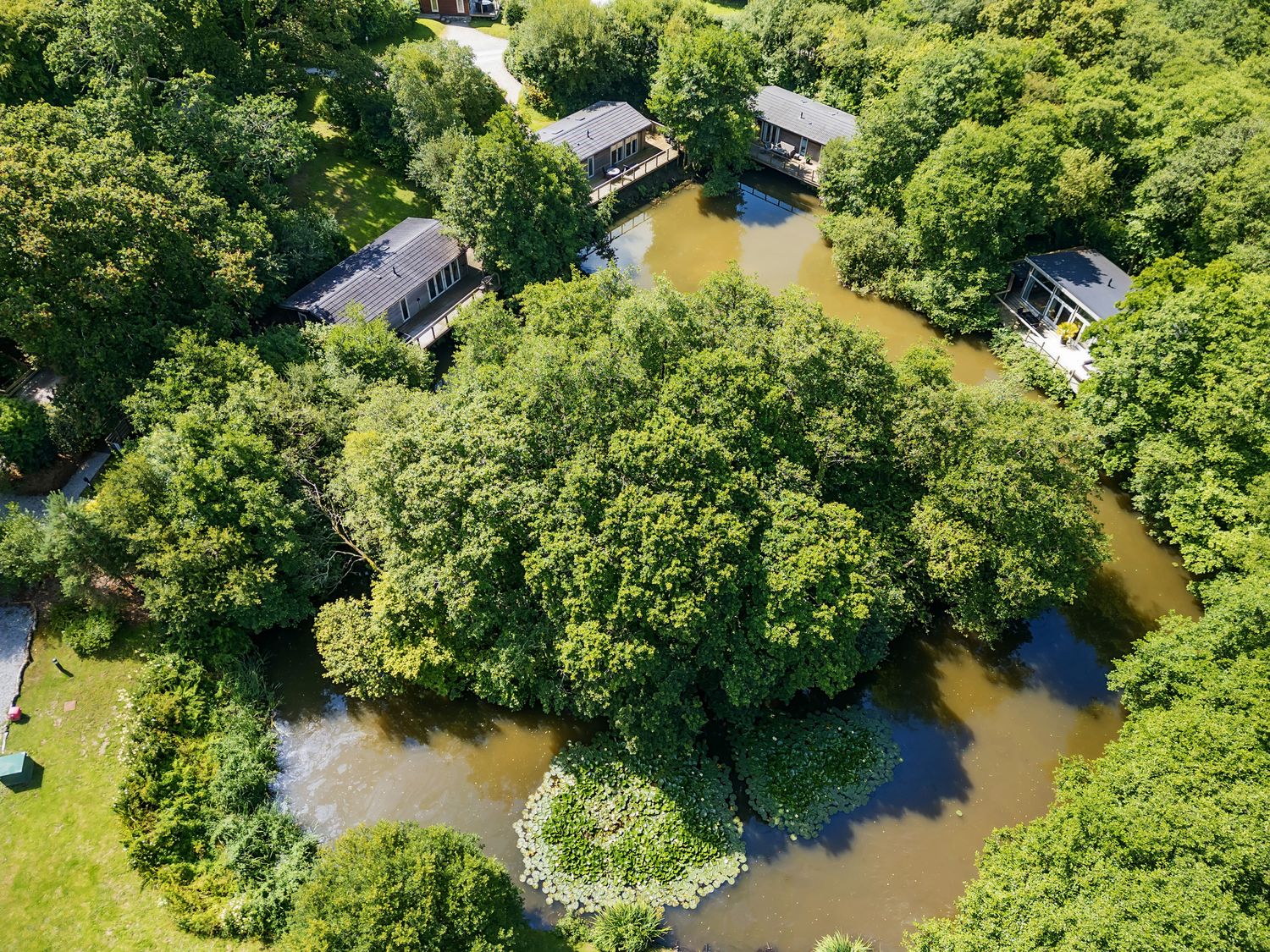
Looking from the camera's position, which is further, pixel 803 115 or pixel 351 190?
pixel 803 115

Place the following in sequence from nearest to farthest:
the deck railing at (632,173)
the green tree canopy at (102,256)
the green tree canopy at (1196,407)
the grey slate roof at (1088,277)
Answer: the green tree canopy at (102,256)
the green tree canopy at (1196,407)
the grey slate roof at (1088,277)
the deck railing at (632,173)

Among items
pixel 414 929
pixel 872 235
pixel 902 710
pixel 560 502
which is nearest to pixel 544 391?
pixel 560 502

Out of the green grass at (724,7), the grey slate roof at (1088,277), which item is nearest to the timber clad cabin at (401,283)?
the grey slate roof at (1088,277)

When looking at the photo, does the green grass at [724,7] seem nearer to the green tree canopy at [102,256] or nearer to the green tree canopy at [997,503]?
the green tree canopy at [102,256]

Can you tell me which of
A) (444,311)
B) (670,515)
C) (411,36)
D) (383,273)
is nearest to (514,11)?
(411,36)

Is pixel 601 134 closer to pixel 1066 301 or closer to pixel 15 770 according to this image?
pixel 1066 301

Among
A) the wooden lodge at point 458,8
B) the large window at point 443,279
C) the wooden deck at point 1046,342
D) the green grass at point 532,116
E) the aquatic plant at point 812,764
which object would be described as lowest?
the aquatic plant at point 812,764
